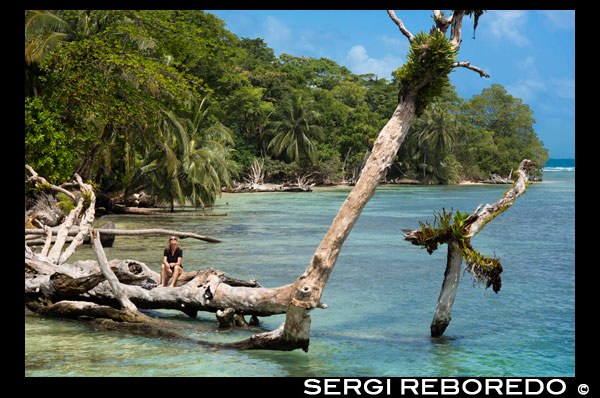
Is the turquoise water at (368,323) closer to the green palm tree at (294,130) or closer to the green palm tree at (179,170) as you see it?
the green palm tree at (179,170)

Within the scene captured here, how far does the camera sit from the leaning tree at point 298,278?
8.08 metres

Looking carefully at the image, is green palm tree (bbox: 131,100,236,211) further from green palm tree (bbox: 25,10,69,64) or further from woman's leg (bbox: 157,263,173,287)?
woman's leg (bbox: 157,263,173,287)

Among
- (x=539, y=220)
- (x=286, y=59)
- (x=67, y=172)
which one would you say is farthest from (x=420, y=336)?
(x=286, y=59)

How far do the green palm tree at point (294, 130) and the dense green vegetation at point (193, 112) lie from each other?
4.2 inches

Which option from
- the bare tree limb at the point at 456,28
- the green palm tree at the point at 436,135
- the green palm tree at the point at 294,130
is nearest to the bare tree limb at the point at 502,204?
the bare tree limb at the point at 456,28

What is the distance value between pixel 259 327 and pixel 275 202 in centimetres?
3441

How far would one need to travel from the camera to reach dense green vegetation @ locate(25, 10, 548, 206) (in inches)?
768

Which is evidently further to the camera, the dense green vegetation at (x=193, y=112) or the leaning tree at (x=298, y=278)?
the dense green vegetation at (x=193, y=112)

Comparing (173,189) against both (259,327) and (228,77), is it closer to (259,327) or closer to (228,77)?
(259,327)

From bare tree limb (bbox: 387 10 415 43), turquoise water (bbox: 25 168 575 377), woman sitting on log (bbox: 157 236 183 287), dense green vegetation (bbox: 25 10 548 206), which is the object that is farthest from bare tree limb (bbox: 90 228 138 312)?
bare tree limb (bbox: 387 10 415 43)

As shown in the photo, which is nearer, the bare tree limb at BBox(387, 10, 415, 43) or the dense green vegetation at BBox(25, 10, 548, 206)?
the bare tree limb at BBox(387, 10, 415, 43)

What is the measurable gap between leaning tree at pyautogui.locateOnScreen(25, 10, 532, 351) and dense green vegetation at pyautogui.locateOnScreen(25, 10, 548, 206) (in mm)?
170

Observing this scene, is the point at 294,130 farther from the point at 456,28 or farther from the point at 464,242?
the point at 456,28
